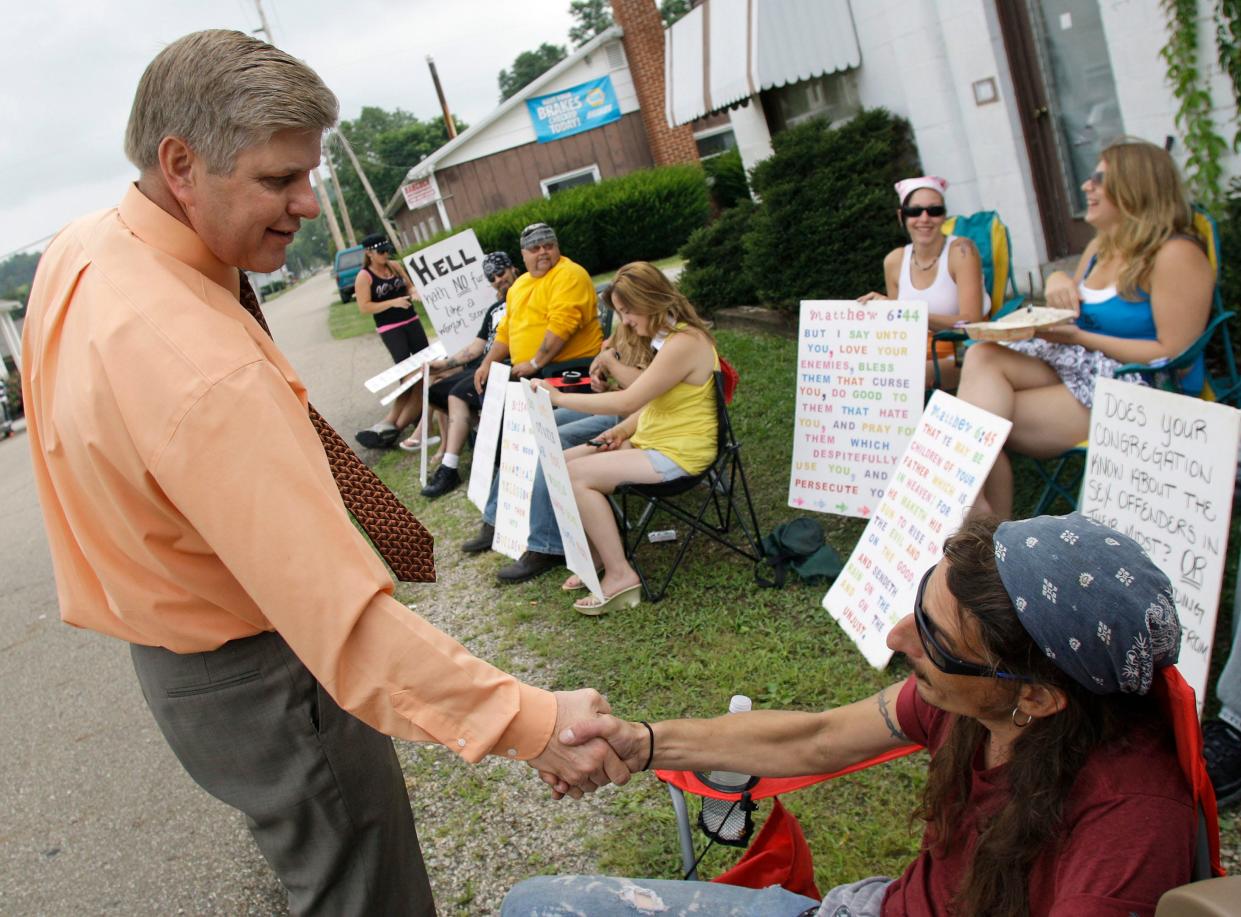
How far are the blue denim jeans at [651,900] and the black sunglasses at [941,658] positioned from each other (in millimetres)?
613

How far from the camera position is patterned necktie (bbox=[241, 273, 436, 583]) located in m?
2.22

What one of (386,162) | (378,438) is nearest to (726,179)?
(378,438)

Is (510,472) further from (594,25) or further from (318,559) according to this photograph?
(594,25)

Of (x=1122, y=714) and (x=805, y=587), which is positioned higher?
(x=1122, y=714)

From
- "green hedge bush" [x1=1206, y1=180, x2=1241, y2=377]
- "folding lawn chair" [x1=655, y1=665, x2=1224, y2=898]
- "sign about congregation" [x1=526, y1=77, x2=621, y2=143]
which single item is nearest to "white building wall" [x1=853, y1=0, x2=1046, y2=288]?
"green hedge bush" [x1=1206, y1=180, x2=1241, y2=377]

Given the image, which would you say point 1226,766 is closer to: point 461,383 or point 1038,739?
point 1038,739

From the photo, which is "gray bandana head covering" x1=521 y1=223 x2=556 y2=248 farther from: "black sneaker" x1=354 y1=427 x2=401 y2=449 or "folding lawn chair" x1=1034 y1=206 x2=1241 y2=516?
"folding lawn chair" x1=1034 y1=206 x2=1241 y2=516

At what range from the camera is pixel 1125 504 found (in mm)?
3289

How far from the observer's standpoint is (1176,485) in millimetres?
3043

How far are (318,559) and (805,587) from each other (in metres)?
3.18

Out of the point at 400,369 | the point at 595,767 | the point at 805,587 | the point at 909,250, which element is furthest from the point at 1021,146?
the point at 595,767

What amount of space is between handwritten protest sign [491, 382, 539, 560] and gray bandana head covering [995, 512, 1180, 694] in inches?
156

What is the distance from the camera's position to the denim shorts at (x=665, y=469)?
480 cm

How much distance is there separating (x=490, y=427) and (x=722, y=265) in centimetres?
513
